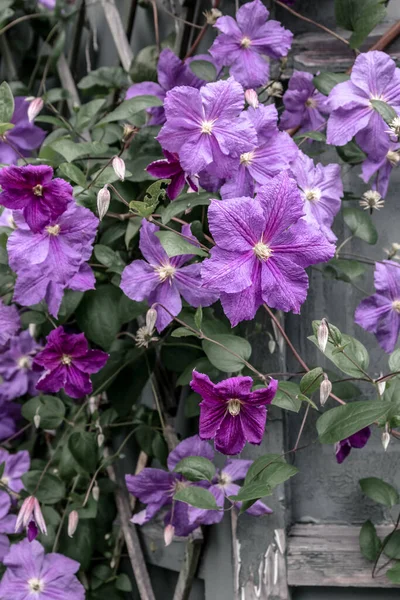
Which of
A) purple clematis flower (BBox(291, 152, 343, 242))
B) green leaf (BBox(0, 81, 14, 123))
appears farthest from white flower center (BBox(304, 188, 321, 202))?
green leaf (BBox(0, 81, 14, 123))

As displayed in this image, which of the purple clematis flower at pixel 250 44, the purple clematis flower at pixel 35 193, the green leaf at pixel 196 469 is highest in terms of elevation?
the purple clematis flower at pixel 250 44

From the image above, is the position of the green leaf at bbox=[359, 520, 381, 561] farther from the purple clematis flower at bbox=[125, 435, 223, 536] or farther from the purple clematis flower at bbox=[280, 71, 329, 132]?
the purple clematis flower at bbox=[280, 71, 329, 132]

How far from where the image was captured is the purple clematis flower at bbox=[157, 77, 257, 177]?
39.5 inches

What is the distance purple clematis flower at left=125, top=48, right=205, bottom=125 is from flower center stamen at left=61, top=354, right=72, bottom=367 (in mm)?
434

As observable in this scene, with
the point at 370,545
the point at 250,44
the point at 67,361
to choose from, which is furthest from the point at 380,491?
the point at 250,44

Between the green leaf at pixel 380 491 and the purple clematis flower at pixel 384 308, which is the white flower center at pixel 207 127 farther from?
the green leaf at pixel 380 491

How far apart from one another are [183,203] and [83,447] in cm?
47

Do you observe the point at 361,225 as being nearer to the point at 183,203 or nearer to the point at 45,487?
the point at 183,203

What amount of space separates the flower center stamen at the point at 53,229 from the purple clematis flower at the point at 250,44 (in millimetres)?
402

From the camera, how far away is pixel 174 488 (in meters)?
1.25

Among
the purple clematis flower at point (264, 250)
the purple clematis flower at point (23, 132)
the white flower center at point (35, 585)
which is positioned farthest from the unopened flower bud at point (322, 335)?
the purple clematis flower at point (23, 132)

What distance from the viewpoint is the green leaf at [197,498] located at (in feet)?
3.34

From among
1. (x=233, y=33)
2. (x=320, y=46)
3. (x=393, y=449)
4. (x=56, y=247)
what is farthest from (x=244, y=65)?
(x=393, y=449)

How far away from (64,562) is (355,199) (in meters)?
0.77
